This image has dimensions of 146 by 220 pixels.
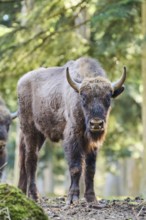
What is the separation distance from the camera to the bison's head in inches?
345

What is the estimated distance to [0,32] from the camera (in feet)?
56.2

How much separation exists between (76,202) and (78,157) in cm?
74

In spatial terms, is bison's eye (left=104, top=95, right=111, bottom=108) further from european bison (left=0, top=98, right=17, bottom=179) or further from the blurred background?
the blurred background

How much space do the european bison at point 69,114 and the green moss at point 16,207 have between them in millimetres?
2219

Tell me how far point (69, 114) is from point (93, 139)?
81 centimetres

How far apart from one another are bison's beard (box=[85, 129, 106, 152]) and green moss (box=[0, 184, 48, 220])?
2451 mm

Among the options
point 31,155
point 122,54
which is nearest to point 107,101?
point 31,155

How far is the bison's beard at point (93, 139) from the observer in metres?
9.11

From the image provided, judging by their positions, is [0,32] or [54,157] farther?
[54,157]

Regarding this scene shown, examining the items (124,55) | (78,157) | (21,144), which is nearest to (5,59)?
(124,55)

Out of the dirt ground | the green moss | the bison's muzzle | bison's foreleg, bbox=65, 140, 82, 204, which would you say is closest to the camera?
the green moss

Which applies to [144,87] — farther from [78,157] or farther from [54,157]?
[54,157]

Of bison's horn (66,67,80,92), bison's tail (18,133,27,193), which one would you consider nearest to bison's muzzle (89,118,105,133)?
bison's horn (66,67,80,92)

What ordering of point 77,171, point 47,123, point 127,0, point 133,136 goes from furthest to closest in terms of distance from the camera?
1. point 133,136
2. point 127,0
3. point 47,123
4. point 77,171
